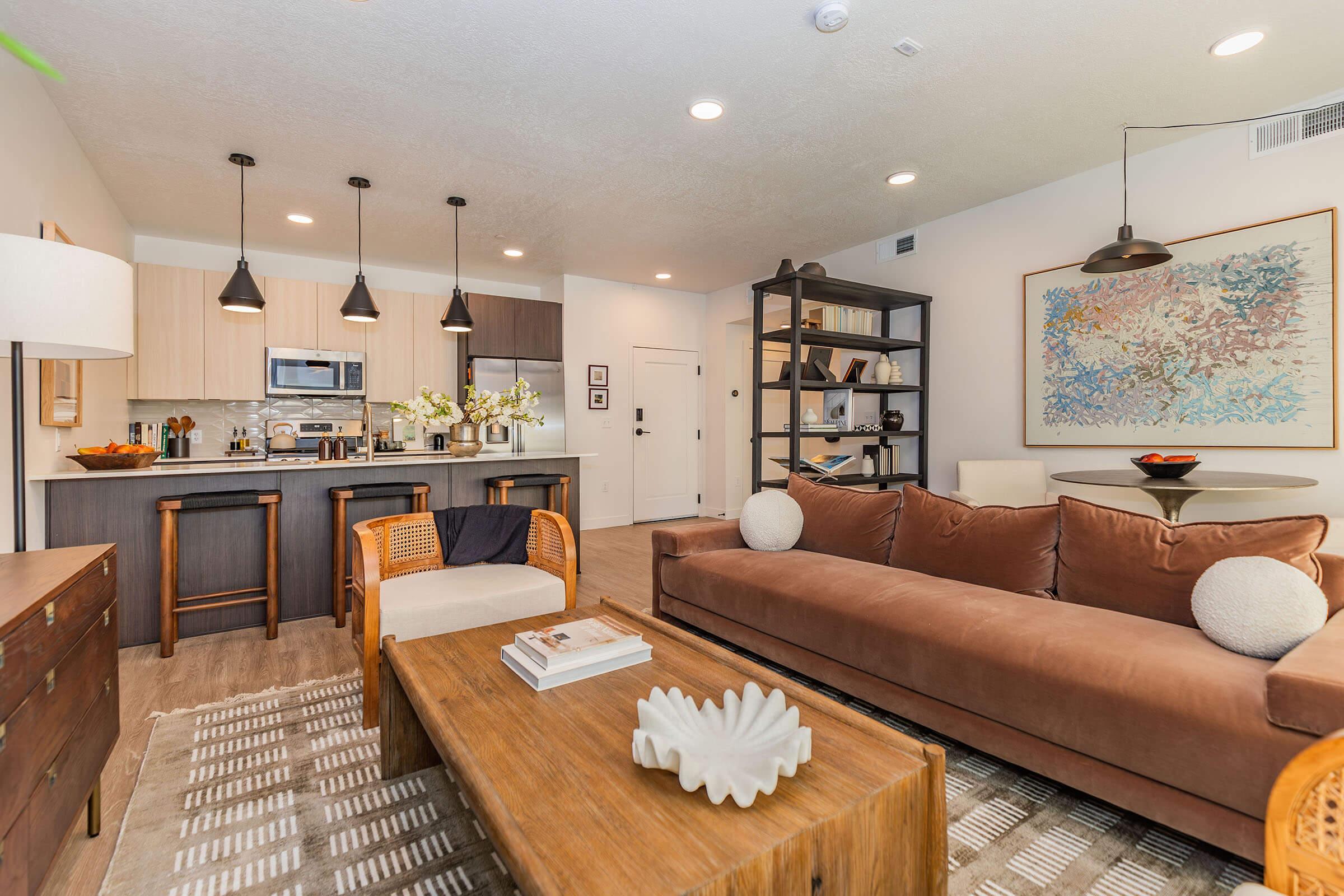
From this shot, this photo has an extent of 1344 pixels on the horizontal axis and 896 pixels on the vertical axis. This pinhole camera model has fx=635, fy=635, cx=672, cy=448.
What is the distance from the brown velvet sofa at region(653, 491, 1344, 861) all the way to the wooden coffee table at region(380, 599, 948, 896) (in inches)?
26.3

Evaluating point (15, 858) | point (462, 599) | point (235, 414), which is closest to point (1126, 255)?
point (462, 599)

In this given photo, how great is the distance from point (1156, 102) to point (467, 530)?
3.78 meters

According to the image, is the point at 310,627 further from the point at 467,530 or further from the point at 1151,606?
the point at 1151,606

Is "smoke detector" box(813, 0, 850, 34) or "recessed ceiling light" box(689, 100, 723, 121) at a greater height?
"recessed ceiling light" box(689, 100, 723, 121)

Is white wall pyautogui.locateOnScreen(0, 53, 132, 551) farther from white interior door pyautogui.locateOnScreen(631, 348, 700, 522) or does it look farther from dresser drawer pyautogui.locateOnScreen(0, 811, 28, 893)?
white interior door pyautogui.locateOnScreen(631, 348, 700, 522)

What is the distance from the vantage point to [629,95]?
2869 millimetres

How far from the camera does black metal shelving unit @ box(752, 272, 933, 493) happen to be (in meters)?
4.17

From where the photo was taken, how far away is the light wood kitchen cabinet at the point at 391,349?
5562 mm

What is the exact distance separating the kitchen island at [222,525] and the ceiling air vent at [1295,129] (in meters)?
4.61

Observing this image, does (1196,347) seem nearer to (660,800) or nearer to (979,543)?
(979,543)

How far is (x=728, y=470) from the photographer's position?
682 centimetres

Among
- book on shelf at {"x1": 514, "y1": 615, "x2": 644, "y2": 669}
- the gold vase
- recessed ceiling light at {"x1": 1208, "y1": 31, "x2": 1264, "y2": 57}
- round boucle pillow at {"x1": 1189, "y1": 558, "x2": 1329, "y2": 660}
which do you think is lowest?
book on shelf at {"x1": 514, "y1": 615, "x2": 644, "y2": 669}

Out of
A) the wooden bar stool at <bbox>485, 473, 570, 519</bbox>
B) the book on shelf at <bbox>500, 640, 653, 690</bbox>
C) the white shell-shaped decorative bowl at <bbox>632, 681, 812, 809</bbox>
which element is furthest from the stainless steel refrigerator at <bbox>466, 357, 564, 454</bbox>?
the white shell-shaped decorative bowl at <bbox>632, 681, 812, 809</bbox>

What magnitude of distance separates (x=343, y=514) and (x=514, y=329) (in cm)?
283
